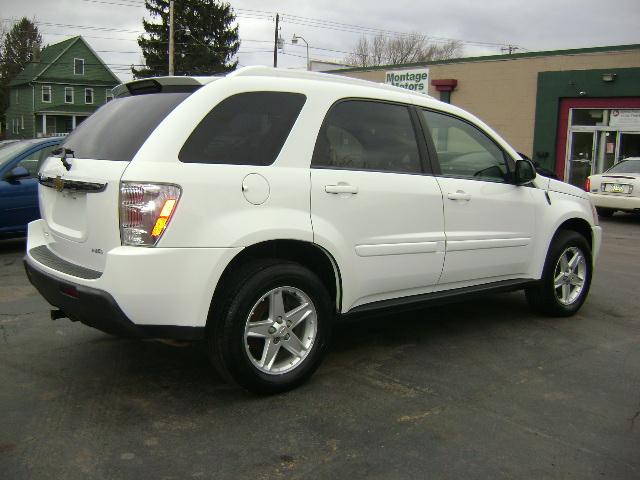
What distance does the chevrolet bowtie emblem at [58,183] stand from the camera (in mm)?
3574

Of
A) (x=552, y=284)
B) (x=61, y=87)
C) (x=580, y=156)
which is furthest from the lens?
(x=61, y=87)

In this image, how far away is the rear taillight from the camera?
10.3 ft

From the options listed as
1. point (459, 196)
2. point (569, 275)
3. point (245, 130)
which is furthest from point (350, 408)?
point (569, 275)

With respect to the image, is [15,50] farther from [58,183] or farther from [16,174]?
[58,183]

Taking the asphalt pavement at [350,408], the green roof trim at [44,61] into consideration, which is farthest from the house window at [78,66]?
the asphalt pavement at [350,408]

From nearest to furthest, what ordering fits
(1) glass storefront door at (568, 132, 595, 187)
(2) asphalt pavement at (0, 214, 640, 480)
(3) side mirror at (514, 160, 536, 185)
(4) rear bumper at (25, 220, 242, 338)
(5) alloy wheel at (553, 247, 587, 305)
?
1. (2) asphalt pavement at (0, 214, 640, 480)
2. (4) rear bumper at (25, 220, 242, 338)
3. (3) side mirror at (514, 160, 536, 185)
4. (5) alloy wheel at (553, 247, 587, 305)
5. (1) glass storefront door at (568, 132, 595, 187)

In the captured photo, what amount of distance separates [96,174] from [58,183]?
1.44 ft

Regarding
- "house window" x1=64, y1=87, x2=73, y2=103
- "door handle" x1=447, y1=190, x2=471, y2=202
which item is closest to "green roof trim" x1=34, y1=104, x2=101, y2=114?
"house window" x1=64, y1=87, x2=73, y2=103

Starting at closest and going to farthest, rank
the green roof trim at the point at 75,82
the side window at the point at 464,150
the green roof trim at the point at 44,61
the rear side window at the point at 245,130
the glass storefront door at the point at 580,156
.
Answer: the rear side window at the point at 245,130
the side window at the point at 464,150
the glass storefront door at the point at 580,156
the green roof trim at the point at 75,82
the green roof trim at the point at 44,61

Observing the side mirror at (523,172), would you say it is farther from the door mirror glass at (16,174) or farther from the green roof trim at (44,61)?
the green roof trim at (44,61)

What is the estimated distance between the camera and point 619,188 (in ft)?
45.7

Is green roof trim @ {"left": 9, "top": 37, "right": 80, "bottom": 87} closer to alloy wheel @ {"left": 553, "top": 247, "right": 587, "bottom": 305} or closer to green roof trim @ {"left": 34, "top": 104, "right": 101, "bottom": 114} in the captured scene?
green roof trim @ {"left": 34, "top": 104, "right": 101, "bottom": 114}

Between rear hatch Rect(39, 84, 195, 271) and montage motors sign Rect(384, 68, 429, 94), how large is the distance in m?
22.8

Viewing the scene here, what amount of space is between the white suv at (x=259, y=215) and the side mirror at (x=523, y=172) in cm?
35
